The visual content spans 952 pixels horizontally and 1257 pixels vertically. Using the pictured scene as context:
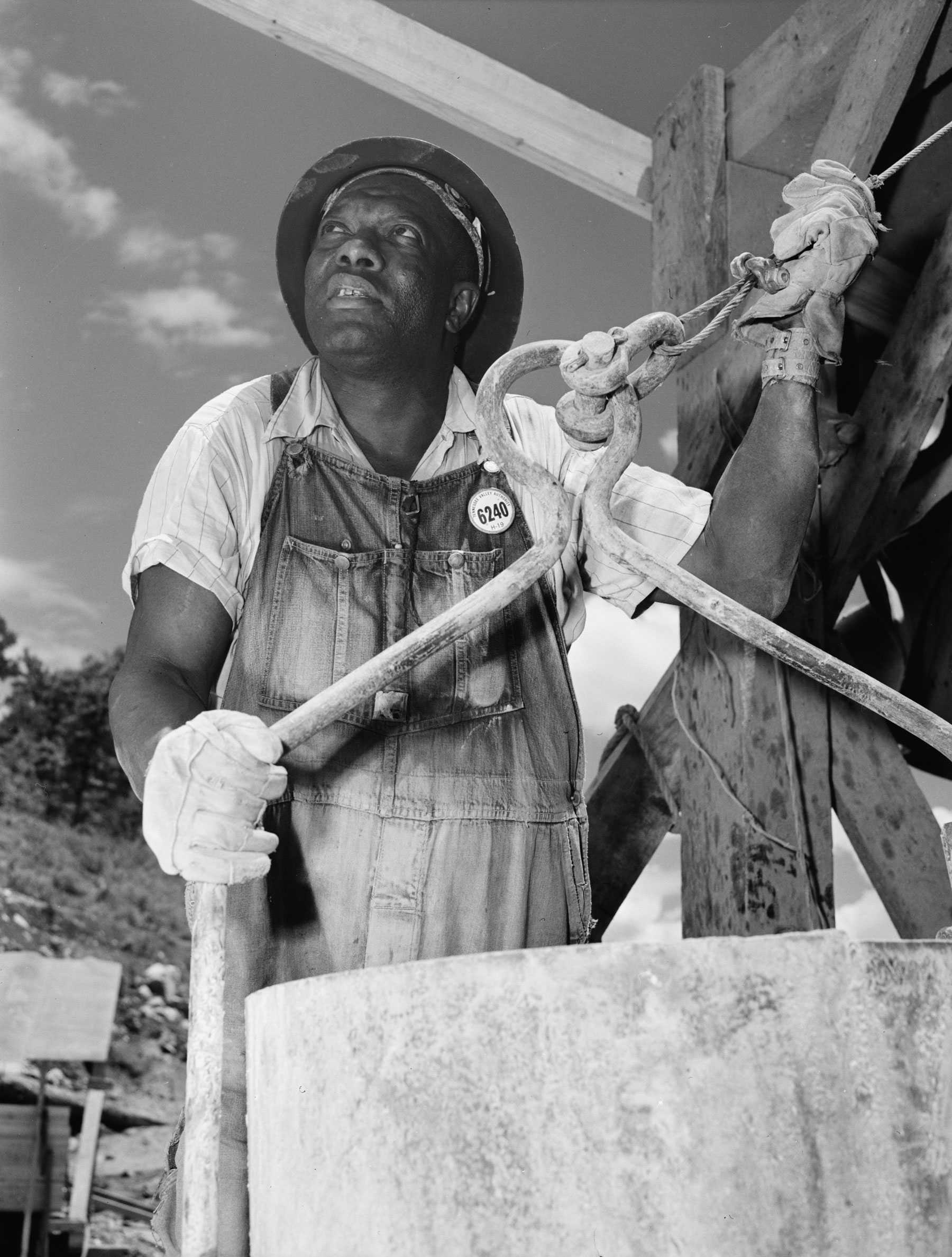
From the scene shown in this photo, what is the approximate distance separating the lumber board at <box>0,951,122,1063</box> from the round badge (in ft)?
10.1

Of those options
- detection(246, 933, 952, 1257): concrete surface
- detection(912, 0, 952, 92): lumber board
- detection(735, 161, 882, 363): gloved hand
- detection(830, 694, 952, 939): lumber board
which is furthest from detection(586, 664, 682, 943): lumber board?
→ detection(246, 933, 952, 1257): concrete surface

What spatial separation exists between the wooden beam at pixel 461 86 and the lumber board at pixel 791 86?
312 mm

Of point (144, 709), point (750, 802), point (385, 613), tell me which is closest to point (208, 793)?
point (144, 709)

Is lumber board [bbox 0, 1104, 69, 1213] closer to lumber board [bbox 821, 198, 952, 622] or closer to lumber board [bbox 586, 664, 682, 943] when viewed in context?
lumber board [bbox 586, 664, 682, 943]

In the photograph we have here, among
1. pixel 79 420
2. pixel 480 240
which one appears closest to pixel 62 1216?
pixel 79 420

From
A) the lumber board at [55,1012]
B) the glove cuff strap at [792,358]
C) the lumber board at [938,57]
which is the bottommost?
the lumber board at [55,1012]

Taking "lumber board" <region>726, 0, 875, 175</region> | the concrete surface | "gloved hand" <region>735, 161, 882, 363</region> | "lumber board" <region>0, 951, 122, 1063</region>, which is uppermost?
"lumber board" <region>726, 0, 875, 175</region>

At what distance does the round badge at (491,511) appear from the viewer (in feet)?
8.39

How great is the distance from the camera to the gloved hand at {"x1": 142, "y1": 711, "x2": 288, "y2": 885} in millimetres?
1527

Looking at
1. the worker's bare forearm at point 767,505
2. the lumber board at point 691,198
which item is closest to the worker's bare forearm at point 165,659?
the worker's bare forearm at point 767,505

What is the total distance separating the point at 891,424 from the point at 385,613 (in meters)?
1.24

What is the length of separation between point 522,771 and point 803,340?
0.92 metres

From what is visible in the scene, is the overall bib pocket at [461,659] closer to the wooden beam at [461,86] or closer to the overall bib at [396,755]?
the overall bib at [396,755]

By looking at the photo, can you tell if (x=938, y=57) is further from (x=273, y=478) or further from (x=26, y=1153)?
(x=26, y=1153)
